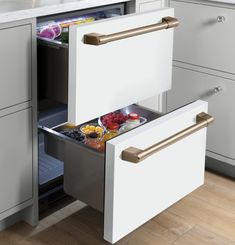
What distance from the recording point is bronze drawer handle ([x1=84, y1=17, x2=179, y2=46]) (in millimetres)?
1436

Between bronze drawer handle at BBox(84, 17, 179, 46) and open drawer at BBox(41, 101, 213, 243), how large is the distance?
247mm

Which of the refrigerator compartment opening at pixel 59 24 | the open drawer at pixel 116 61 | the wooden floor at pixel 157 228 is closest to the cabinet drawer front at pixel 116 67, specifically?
the open drawer at pixel 116 61

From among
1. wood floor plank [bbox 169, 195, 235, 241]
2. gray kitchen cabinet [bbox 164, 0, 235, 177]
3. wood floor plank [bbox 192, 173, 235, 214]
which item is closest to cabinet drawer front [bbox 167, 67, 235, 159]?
gray kitchen cabinet [bbox 164, 0, 235, 177]

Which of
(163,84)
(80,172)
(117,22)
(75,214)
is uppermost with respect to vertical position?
(117,22)

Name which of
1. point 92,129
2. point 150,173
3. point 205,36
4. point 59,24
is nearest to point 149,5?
point 205,36

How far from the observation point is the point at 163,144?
1445mm

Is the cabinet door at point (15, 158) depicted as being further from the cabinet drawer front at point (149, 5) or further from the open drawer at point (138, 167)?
the cabinet drawer front at point (149, 5)

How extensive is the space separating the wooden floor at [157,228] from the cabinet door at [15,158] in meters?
0.15

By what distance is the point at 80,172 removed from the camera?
1.59 metres

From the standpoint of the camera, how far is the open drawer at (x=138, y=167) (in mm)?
1378

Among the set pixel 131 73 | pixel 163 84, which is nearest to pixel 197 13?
pixel 163 84

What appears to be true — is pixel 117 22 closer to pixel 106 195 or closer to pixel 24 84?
pixel 24 84

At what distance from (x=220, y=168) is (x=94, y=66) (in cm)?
87

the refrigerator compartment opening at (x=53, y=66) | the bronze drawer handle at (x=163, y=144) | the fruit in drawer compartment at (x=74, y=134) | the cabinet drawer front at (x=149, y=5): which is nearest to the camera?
the bronze drawer handle at (x=163, y=144)
